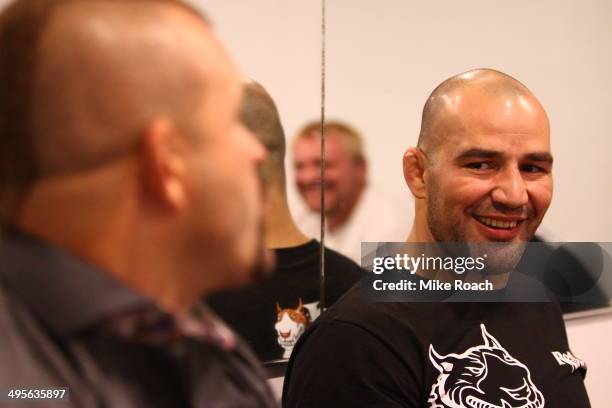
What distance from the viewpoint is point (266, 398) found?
2.14 ft

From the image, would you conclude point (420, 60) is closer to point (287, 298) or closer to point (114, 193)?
point (287, 298)

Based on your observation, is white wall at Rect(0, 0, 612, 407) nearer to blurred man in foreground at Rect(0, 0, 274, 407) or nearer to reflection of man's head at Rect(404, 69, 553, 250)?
reflection of man's head at Rect(404, 69, 553, 250)

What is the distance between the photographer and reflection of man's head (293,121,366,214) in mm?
1199

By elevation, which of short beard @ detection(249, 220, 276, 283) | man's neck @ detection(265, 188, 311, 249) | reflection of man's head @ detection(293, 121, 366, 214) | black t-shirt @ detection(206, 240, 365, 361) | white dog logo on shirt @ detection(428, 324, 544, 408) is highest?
short beard @ detection(249, 220, 276, 283)

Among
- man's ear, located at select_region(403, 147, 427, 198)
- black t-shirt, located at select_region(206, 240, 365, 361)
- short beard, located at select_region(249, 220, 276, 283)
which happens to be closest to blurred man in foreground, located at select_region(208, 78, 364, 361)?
black t-shirt, located at select_region(206, 240, 365, 361)

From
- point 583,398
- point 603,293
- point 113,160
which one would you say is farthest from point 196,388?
point 603,293

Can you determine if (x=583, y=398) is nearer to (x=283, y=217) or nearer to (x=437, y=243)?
(x=437, y=243)

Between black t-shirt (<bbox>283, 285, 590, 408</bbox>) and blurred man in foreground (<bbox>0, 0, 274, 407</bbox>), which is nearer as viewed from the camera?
blurred man in foreground (<bbox>0, 0, 274, 407</bbox>)

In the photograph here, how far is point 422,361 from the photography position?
3.64ft

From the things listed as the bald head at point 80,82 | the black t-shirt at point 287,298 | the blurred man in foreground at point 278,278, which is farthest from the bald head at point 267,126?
the bald head at point 80,82

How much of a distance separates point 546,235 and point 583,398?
305mm

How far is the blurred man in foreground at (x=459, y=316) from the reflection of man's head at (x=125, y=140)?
54cm

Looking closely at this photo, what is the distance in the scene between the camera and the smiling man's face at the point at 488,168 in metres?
1.13

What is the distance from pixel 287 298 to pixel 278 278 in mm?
47
